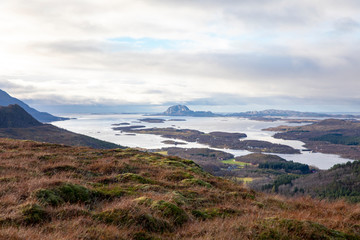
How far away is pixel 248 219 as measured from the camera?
28.2ft

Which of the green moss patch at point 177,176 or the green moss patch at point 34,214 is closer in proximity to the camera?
the green moss patch at point 34,214

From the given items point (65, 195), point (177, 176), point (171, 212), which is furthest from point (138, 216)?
point (177, 176)

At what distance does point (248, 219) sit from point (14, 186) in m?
9.11

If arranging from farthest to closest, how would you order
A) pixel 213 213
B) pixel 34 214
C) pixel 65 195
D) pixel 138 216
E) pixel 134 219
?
1. pixel 213 213
2. pixel 65 195
3. pixel 138 216
4. pixel 134 219
5. pixel 34 214

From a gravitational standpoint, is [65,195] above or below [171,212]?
above

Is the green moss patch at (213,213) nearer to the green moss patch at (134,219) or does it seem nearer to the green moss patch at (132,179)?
the green moss patch at (134,219)

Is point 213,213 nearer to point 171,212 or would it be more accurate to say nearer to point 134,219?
point 171,212

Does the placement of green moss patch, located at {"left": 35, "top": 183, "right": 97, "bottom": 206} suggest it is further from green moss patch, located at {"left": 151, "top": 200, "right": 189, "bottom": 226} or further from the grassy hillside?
green moss patch, located at {"left": 151, "top": 200, "right": 189, "bottom": 226}

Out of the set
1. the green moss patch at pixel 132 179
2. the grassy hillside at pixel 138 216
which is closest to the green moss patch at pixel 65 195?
the grassy hillside at pixel 138 216

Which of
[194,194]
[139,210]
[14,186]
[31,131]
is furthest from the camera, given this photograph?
[31,131]

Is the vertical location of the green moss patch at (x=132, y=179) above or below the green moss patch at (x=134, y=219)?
below

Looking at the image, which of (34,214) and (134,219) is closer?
(34,214)

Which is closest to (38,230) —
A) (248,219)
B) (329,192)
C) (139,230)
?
(139,230)

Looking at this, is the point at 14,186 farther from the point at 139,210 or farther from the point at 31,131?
the point at 31,131
